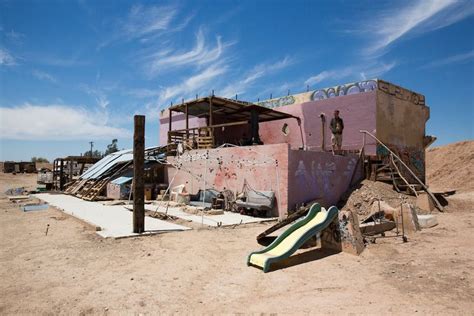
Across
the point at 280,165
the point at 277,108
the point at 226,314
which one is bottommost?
the point at 226,314

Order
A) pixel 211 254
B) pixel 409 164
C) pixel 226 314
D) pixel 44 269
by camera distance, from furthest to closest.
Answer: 1. pixel 409 164
2. pixel 211 254
3. pixel 44 269
4. pixel 226 314

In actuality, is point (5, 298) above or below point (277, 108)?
below

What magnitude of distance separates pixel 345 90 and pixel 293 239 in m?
10.9

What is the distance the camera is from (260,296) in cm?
425

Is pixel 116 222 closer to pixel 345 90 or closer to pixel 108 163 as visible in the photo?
pixel 345 90

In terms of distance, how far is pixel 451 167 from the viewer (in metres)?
34.0

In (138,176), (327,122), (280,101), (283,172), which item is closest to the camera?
(138,176)

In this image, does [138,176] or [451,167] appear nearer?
[138,176]

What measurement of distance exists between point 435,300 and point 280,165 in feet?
24.1

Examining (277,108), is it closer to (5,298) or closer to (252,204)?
(252,204)

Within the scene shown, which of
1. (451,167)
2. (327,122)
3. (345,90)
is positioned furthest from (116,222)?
(451,167)

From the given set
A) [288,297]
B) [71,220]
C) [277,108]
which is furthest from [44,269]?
[277,108]

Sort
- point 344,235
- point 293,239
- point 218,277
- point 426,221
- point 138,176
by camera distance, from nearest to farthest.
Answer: point 218,277 → point 293,239 → point 344,235 → point 138,176 → point 426,221

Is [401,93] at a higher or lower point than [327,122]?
higher
